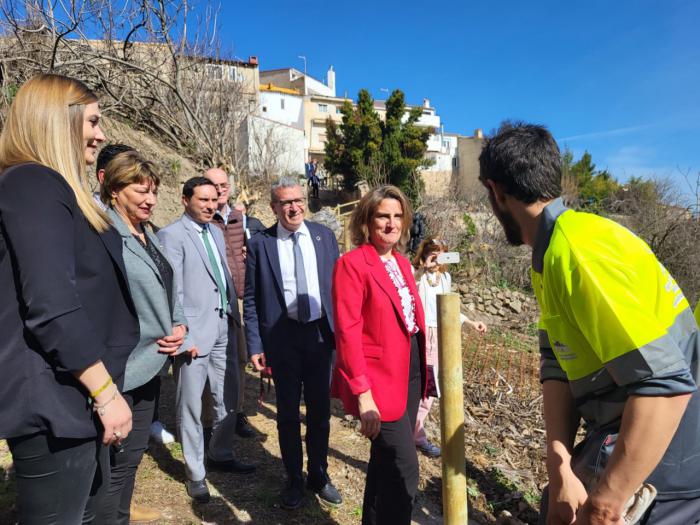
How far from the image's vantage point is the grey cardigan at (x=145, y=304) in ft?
7.15

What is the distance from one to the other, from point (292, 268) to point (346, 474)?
172 cm

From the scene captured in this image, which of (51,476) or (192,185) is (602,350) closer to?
(51,476)

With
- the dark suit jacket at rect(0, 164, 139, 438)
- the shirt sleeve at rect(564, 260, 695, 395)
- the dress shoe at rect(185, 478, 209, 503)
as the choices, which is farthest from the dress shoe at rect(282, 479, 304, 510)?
the shirt sleeve at rect(564, 260, 695, 395)

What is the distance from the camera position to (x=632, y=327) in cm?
112

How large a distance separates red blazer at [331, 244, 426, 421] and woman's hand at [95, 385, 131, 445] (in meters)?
1.06

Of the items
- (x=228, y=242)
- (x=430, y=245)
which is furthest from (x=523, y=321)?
(x=228, y=242)

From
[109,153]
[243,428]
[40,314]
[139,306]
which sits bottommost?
[243,428]

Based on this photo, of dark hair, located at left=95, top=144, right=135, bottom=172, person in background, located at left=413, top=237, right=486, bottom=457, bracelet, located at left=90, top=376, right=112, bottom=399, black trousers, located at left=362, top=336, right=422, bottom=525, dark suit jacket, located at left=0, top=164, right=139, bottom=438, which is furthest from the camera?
person in background, located at left=413, top=237, right=486, bottom=457

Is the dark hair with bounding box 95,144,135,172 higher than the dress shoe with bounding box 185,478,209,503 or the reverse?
higher

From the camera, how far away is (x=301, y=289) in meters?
3.21

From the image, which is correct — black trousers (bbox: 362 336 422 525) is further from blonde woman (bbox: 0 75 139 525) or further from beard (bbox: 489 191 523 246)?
blonde woman (bbox: 0 75 139 525)

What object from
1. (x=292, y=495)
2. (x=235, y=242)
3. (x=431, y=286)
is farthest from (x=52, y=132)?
(x=431, y=286)

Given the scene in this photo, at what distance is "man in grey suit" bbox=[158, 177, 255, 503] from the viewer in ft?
10.3

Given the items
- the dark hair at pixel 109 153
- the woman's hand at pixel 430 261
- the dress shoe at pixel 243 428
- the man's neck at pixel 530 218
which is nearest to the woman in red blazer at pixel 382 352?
the man's neck at pixel 530 218
